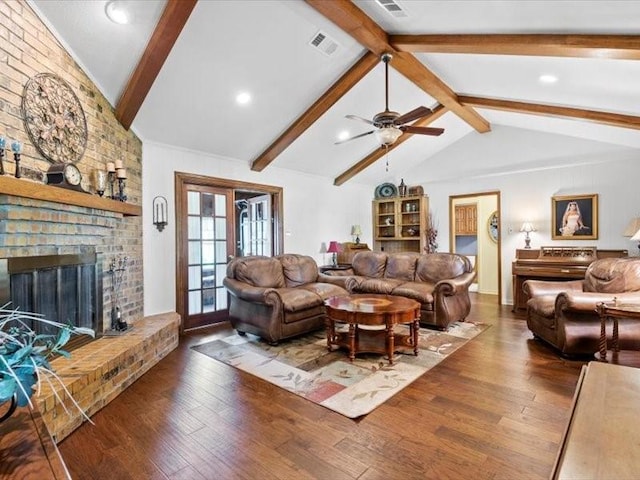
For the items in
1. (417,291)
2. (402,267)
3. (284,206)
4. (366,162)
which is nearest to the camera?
(417,291)

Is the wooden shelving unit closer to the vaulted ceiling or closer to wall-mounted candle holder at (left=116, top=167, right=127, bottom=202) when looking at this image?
the vaulted ceiling

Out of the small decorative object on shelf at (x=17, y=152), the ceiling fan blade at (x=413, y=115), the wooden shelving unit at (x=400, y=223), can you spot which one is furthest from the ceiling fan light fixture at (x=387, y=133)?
the wooden shelving unit at (x=400, y=223)

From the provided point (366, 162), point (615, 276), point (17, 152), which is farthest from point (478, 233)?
point (17, 152)

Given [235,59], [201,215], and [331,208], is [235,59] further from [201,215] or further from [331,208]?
[331,208]

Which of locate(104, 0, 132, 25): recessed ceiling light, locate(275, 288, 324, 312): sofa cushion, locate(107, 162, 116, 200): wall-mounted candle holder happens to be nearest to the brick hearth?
locate(275, 288, 324, 312): sofa cushion

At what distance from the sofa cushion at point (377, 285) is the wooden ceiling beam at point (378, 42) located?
8.84 feet

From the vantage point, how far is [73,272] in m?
2.97

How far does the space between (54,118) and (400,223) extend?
6.27 metres

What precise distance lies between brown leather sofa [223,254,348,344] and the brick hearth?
2.94 feet

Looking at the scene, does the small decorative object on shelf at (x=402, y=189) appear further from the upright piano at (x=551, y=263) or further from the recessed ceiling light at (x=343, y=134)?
the upright piano at (x=551, y=263)

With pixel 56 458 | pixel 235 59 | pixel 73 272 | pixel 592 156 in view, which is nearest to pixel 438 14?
pixel 235 59

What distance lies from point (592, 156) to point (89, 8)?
22.2 ft

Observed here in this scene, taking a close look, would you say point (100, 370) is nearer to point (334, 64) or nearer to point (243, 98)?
point (243, 98)

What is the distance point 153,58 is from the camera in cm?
302
